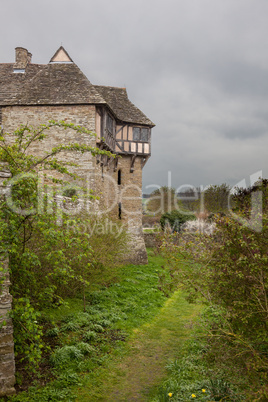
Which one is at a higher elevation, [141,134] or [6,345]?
[141,134]

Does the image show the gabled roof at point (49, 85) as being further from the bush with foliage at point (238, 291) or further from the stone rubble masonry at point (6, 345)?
the bush with foliage at point (238, 291)

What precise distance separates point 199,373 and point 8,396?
3.47m

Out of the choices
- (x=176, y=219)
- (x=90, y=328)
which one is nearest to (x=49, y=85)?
(x=90, y=328)

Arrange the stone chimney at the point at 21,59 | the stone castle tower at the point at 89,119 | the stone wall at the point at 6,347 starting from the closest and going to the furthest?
the stone wall at the point at 6,347, the stone castle tower at the point at 89,119, the stone chimney at the point at 21,59

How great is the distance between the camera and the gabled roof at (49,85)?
1577cm

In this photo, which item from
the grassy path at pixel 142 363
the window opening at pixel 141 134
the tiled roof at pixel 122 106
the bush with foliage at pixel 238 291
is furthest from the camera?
the window opening at pixel 141 134

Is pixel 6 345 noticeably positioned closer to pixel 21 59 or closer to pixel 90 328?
pixel 90 328

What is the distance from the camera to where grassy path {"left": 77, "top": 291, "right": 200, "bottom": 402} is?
6211 millimetres

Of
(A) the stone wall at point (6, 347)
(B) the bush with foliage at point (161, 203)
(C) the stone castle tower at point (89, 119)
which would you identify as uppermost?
(C) the stone castle tower at point (89, 119)

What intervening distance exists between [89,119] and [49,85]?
294cm

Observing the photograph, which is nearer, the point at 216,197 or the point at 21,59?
the point at 21,59

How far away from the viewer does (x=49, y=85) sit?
1644 centimetres

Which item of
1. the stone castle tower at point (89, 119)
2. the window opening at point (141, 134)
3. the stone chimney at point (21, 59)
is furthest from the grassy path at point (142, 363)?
the stone chimney at point (21, 59)

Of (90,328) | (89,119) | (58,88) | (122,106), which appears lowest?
(90,328)
